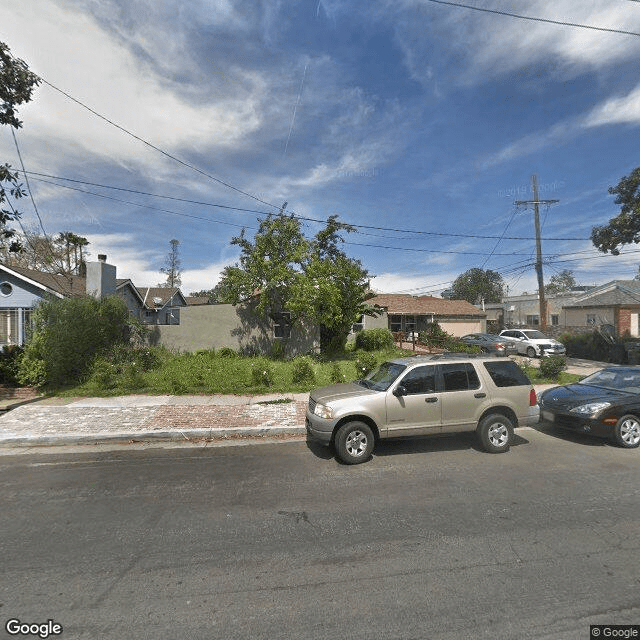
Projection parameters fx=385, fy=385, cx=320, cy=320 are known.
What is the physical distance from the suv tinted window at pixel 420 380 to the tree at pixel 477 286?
7125 centimetres

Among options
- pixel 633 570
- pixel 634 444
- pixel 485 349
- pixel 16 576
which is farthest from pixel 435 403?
pixel 485 349

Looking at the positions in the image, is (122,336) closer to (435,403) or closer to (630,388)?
(435,403)

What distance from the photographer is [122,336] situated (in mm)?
14594

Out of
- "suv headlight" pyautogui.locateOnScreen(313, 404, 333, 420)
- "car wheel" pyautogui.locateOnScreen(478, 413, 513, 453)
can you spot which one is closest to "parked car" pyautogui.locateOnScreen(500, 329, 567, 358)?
"car wheel" pyautogui.locateOnScreen(478, 413, 513, 453)

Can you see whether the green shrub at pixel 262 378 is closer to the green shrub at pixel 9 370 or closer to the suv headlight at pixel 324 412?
the suv headlight at pixel 324 412

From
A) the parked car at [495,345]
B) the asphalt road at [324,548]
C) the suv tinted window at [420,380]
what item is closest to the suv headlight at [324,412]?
the asphalt road at [324,548]

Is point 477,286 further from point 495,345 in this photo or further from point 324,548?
point 324,548

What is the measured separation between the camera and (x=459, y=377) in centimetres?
670

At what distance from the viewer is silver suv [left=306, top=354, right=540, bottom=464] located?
20.1 feet

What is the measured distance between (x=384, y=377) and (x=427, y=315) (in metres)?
25.5

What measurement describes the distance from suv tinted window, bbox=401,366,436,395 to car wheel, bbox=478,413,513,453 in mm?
1101

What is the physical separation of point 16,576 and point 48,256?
3918cm

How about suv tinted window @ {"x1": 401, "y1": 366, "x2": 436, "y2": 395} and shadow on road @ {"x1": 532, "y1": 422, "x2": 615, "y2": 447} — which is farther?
shadow on road @ {"x1": 532, "y1": 422, "x2": 615, "y2": 447}

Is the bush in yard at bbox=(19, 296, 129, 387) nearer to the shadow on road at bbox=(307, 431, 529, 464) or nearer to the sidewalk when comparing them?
the sidewalk
